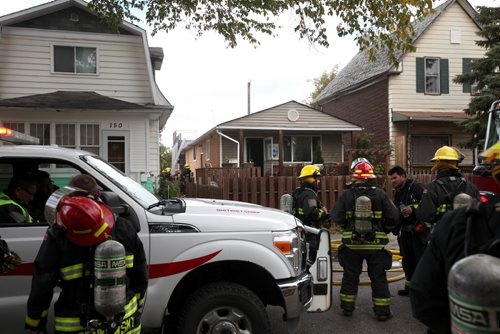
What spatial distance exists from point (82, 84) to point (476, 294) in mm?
13657

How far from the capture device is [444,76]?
695 inches

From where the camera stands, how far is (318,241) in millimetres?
4184

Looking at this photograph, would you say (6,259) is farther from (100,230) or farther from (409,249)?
(409,249)

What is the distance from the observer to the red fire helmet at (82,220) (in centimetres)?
219

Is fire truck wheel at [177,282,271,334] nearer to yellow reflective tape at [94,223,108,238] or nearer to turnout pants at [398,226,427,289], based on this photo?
yellow reflective tape at [94,223,108,238]

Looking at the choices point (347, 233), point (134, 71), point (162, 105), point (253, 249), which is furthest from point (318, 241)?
point (134, 71)

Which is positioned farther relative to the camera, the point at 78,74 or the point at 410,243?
the point at 78,74

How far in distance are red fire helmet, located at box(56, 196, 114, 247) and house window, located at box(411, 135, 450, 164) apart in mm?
16900

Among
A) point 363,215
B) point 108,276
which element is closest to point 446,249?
point 108,276

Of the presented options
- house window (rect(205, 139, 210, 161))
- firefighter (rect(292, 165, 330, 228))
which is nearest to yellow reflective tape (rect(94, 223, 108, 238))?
firefighter (rect(292, 165, 330, 228))

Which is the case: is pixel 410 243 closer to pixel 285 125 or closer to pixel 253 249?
pixel 253 249

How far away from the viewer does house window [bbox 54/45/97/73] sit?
512 inches

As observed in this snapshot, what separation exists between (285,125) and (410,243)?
1255cm

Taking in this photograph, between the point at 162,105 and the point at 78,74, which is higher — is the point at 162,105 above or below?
below
